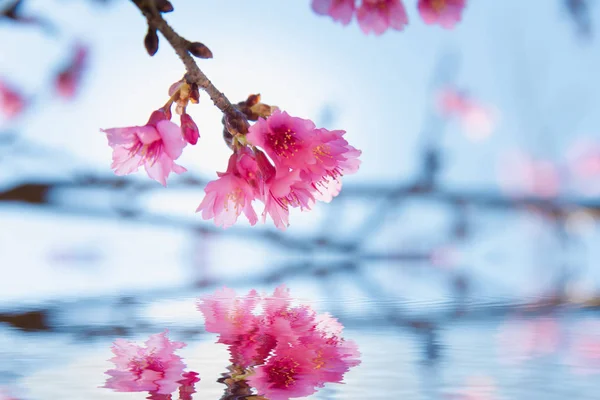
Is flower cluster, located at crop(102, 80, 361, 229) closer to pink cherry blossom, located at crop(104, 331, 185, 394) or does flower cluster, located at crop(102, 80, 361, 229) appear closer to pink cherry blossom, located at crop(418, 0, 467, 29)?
pink cherry blossom, located at crop(104, 331, 185, 394)

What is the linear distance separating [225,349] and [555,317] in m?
0.27

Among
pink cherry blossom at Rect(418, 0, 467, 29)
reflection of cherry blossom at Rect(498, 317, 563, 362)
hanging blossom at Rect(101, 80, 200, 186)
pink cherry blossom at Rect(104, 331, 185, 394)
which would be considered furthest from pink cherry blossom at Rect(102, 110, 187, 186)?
pink cherry blossom at Rect(418, 0, 467, 29)

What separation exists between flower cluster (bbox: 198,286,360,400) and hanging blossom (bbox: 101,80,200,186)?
0.36 feet

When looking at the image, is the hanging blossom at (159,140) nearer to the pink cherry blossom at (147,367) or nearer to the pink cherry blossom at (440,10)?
the pink cherry blossom at (147,367)

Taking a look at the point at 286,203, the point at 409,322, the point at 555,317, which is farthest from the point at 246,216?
the point at 555,317

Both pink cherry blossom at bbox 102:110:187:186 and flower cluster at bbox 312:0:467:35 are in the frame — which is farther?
flower cluster at bbox 312:0:467:35

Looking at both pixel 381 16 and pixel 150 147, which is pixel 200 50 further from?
pixel 381 16

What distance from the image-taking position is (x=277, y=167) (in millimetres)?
379

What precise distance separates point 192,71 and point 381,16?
0.29 meters

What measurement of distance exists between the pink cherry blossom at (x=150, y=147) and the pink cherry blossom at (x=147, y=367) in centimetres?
10

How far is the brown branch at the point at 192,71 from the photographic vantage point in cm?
32

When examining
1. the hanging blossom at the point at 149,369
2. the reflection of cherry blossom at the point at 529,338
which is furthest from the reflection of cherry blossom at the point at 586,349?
the hanging blossom at the point at 149,369

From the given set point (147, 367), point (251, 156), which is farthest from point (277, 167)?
point (147, 367)

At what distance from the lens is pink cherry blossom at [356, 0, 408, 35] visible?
561mm
